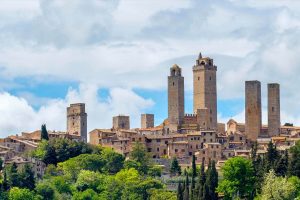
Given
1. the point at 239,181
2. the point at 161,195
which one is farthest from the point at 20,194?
the point at 239,181

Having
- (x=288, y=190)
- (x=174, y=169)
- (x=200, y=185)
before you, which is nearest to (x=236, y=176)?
(x=200, y=185)

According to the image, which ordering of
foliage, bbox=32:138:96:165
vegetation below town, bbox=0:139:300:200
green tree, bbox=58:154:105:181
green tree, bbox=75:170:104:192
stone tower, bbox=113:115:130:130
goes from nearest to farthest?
vegetation below town, bbox=0:139:300:200, green tree, bbox=75:170:104:192, green tree, bbox=58:154:105:181, foliage, bbox=32:138:96:165, stone tower, bbox=113:115:130:130

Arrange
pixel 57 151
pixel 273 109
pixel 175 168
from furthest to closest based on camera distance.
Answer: pixel 273 109 → pixel 57 151 → pixel 175 168

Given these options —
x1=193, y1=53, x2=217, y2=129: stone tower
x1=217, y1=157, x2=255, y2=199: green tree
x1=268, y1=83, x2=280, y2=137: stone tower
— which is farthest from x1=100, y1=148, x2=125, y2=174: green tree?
x1=217, y1=157, x2=255, y2=199: green tree

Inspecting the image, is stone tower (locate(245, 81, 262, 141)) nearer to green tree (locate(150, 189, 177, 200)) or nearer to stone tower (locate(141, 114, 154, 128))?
stone tower (locate(141, 114, 154, 128))

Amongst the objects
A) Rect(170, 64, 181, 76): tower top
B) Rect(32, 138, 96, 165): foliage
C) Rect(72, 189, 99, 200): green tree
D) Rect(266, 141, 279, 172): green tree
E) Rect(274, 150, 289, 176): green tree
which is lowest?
Rect(72, 189, 99, 200): green tree

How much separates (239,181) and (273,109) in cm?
2890

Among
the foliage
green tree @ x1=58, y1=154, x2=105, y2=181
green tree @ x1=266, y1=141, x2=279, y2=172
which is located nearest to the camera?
green tree @ x1=266, y1=141, x2=279, y2=172

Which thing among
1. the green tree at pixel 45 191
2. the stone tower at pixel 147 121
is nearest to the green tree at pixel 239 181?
the green tree at pixel 45 191

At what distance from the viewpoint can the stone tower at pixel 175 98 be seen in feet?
332

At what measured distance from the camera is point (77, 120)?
108 metres

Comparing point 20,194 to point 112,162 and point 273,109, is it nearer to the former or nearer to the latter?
point 112,162

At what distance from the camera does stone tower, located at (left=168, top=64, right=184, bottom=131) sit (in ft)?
332

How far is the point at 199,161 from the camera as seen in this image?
9294 centimetres
